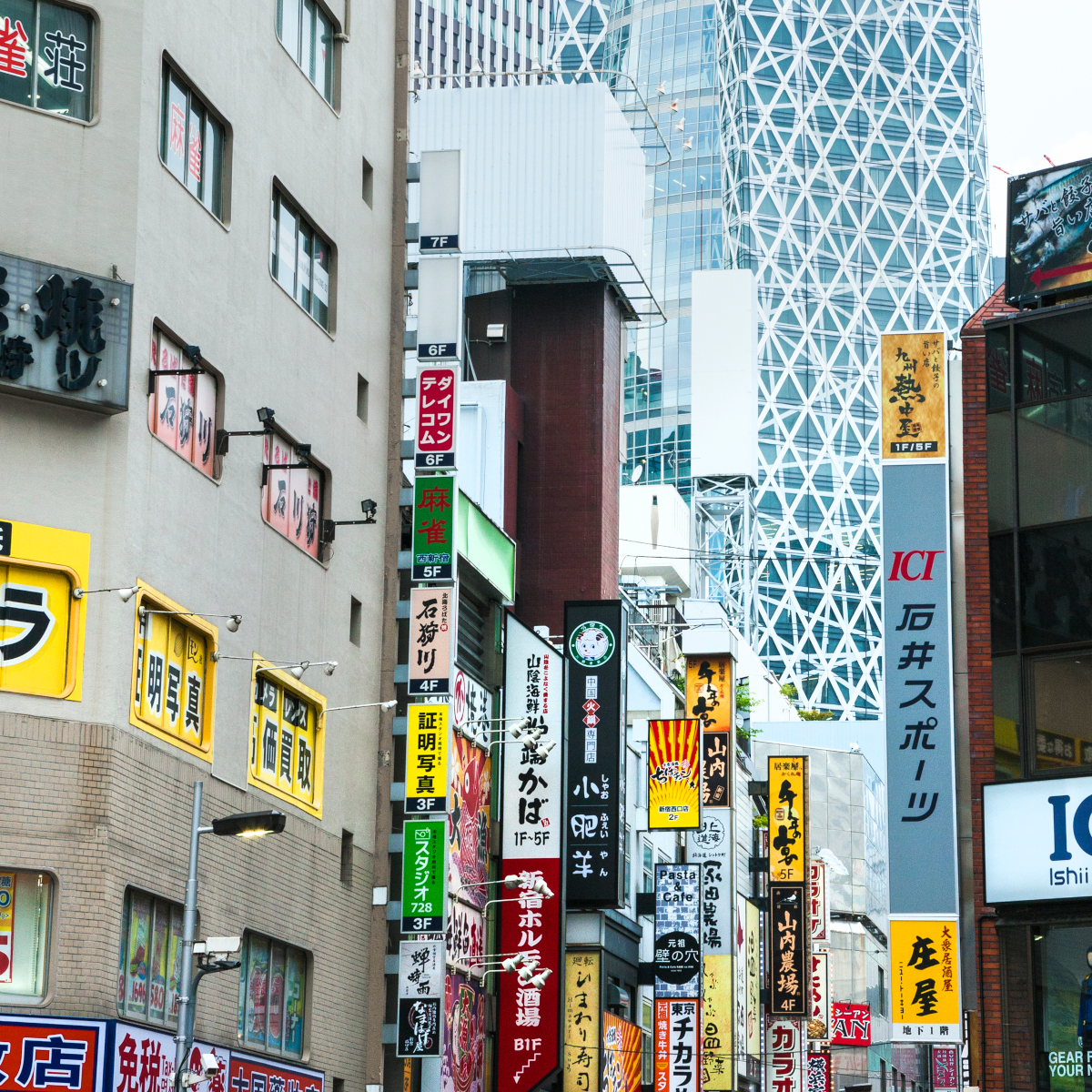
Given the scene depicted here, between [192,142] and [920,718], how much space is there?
1408 centimetres

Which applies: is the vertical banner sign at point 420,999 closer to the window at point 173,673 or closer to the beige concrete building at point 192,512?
the beige concrete building at point 192,512

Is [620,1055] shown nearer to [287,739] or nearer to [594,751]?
[594,751]

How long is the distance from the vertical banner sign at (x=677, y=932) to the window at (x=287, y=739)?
19300mm

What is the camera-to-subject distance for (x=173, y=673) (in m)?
26.6

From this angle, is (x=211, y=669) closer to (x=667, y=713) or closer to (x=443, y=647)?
(x=443, y=647)

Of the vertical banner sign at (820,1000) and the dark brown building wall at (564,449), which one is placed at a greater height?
the dark brown building wall at (564,449)

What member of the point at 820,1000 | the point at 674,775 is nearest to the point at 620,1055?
the point at 674,775

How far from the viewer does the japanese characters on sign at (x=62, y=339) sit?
2442 cm

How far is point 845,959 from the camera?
106062 mm

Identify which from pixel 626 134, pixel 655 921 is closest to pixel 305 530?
pixel 655 921

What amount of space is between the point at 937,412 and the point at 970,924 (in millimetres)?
8237

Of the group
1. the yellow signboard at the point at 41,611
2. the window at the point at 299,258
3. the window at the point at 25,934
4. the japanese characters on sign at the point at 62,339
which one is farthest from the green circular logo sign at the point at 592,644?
the window at the point at 25,934

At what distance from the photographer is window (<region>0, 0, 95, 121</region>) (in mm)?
25688

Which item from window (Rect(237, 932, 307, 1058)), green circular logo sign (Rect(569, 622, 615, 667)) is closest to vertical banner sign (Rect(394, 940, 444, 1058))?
window (Rect(237, 932, 307, 1058))
